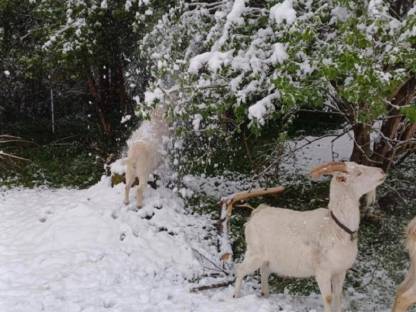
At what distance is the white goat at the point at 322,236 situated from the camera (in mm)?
5574

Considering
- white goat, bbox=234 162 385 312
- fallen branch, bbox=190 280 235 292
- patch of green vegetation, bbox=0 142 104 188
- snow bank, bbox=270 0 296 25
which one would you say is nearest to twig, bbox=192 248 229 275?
fallen branch, bbox=190 280 235 292

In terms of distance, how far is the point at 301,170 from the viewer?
11.4 meters

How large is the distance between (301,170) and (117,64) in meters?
5.27

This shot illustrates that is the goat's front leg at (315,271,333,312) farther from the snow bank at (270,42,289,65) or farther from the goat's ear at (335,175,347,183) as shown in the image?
the snow bank at (270,42,289,65)

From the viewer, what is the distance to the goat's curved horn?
17.8 feet

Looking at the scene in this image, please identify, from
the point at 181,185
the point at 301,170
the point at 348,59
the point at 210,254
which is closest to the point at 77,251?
the point at 210,254

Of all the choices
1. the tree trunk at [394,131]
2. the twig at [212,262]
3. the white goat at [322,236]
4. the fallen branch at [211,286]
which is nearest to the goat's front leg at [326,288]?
the white goat at [322,236]

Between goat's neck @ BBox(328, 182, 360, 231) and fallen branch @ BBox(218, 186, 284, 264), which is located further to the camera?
fallen branch @ BBox(218, 186, 284, 264)

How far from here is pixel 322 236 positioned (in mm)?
5711

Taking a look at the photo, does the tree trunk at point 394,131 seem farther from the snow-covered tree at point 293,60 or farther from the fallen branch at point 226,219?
the fallen branch at point 226,219

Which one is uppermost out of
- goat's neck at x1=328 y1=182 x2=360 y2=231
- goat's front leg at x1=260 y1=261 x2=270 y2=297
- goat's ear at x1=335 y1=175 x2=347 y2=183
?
goat's ear at x1=335 y1=175 x2=347 y2=183

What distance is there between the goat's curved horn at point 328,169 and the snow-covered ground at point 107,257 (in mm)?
1636

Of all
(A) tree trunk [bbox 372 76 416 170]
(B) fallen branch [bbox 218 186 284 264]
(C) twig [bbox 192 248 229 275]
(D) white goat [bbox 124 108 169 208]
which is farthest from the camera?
(D) white goat [bbox 124 108 169 208]

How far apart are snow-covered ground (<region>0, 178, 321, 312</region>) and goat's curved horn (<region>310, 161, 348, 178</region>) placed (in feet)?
5.37
